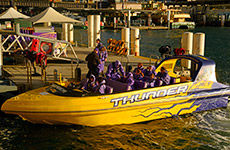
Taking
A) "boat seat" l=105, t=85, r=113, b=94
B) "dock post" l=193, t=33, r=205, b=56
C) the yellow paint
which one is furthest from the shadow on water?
"dock post" l=193, t=33, r=205, b=56

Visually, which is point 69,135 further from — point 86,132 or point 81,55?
point 81,55

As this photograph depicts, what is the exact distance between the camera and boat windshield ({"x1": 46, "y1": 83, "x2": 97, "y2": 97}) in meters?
11.1

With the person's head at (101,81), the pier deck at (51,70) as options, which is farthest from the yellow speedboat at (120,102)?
the pier deck at (51,70)

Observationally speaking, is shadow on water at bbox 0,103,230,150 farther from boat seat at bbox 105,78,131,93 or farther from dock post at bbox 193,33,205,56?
dock post at bbox 193,33,205,56

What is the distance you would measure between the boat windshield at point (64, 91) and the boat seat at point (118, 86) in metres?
1.20

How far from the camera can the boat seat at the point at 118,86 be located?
1154 centimetres

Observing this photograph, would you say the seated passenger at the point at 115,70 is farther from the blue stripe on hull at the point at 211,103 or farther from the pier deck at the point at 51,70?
the blue stripe on hull at the point at 211,103

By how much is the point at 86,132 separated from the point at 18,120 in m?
3.30

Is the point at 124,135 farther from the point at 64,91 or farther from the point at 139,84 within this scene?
the point at 64,91

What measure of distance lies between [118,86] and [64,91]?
205 centimetres

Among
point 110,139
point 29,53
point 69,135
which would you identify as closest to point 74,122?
point 69,135

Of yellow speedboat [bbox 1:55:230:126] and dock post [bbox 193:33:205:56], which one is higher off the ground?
dock post [bbox 193:33:205:56]

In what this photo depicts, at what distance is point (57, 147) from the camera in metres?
10.4

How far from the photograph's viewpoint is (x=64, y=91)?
11.4m
